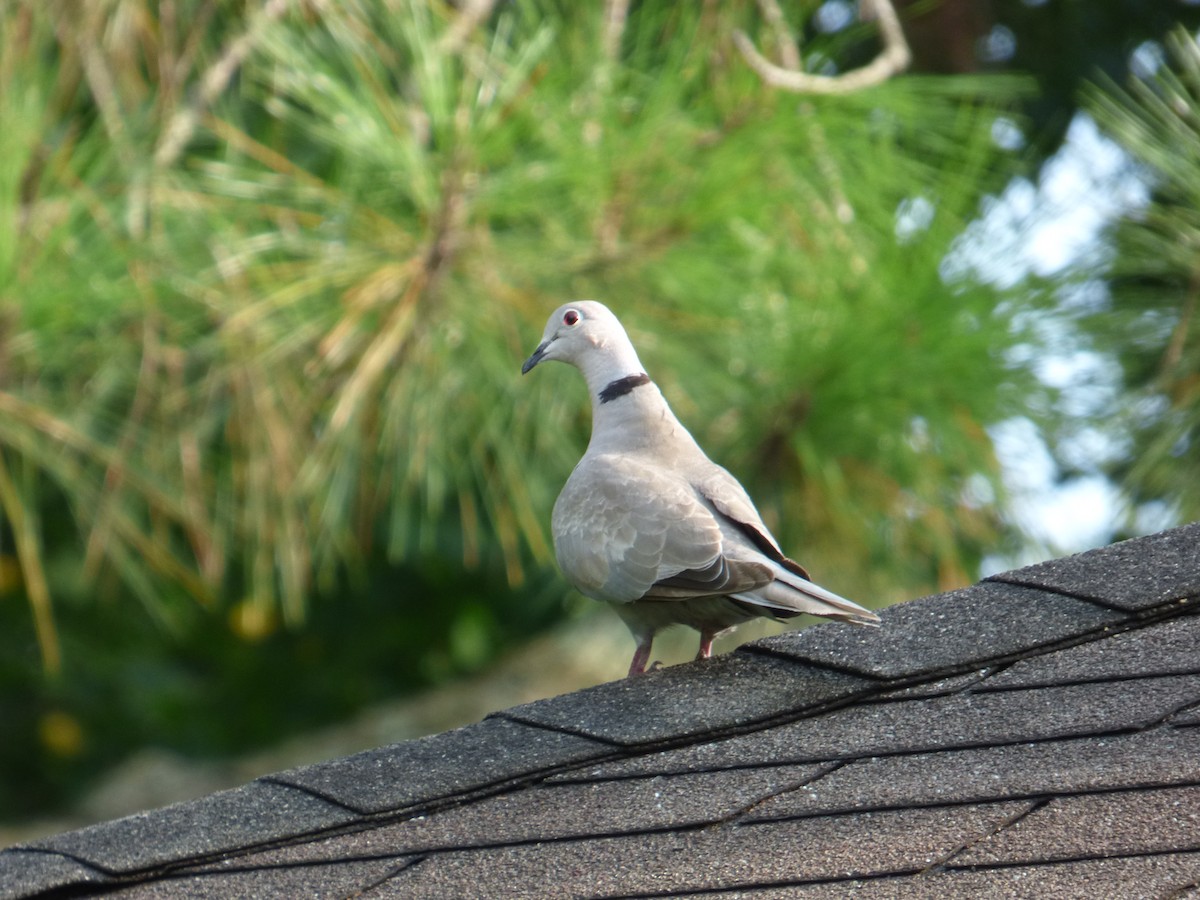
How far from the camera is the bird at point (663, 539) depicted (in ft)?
6.02

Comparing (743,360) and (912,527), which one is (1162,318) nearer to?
(912,527)

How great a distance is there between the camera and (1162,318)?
3854 millimetres

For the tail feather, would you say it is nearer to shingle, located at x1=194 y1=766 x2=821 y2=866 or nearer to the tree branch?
shingle, located at x1=194 y1=766 x2=821 y2=866

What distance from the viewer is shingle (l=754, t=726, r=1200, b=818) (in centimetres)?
136

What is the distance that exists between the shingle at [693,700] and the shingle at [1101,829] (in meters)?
0.35

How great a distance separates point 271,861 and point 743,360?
2233 millimetres

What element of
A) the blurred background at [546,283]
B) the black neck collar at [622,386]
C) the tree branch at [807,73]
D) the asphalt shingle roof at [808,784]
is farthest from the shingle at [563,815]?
the tree branch at [807,73]

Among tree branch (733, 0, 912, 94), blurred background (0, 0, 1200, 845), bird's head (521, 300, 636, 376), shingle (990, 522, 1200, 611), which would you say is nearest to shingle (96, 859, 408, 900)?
shingle (990, 522, 1200, 611)

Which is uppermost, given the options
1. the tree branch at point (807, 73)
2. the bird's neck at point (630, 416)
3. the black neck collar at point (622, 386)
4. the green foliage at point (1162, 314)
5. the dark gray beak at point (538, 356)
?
the tree branch at point (807, 73)

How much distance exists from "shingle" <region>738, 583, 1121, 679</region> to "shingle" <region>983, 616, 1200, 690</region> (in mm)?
26

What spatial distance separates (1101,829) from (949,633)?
0.44 meters

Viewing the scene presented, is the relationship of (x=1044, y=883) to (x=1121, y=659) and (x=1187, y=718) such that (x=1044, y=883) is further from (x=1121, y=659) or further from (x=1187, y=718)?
(x=1121, y=659)

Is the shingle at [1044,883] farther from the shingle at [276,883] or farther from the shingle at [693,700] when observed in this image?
the shingle at [276,883]

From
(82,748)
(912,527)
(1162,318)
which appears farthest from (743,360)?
(82,748)
